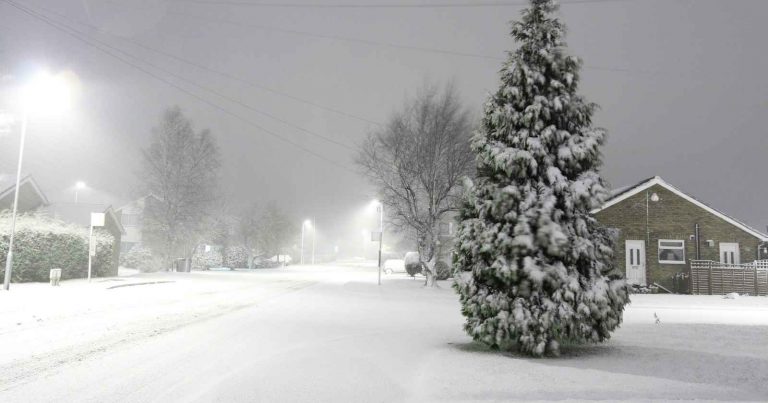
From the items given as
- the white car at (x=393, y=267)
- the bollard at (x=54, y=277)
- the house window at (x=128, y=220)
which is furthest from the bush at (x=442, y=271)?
the house window at (x=128, y=220)

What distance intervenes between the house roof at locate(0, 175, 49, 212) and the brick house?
110 feet

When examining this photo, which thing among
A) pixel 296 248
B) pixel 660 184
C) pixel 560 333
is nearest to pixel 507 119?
pixel 560 333

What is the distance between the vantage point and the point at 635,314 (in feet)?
55.1

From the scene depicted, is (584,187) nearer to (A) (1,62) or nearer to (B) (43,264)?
(B) (43,264)

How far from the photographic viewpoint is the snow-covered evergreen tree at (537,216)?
8.59 meters

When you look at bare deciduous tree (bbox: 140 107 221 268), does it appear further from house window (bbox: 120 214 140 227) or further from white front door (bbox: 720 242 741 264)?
white front door (bbox: 720 242 741 264)

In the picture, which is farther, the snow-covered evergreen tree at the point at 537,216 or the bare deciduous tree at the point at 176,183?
the bare deciduous tree at the point at 176,183

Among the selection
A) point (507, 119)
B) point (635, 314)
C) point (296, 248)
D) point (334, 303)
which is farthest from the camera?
point (296, 248)

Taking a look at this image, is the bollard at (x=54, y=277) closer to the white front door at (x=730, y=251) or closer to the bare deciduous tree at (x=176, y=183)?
the bare deciduous tree at (x=176, y=183)

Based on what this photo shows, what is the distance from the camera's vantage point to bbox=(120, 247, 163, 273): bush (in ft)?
142

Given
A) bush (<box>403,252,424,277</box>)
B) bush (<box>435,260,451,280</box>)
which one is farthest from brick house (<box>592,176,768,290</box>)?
bush (<box>403,252,424,277</box>)

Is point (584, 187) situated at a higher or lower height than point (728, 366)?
higher

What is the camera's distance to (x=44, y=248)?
25547 mm

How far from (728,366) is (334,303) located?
12.6 metres
